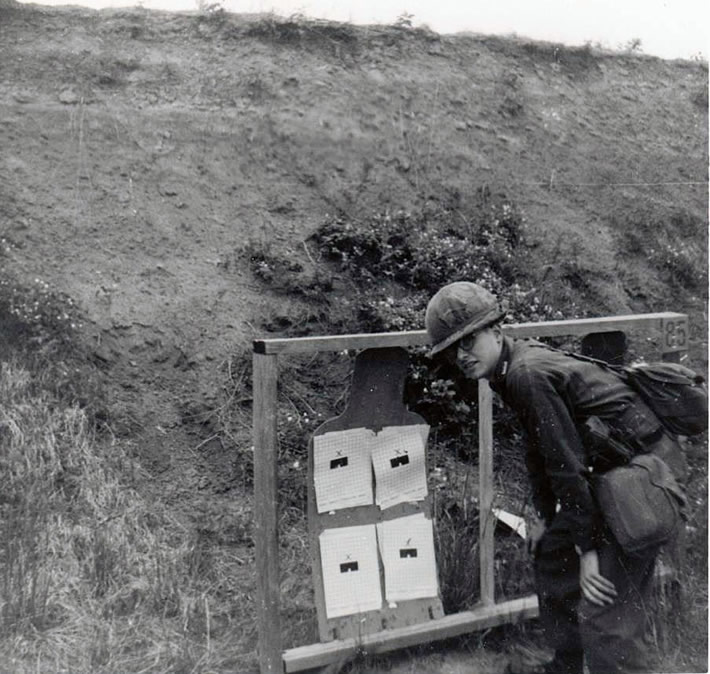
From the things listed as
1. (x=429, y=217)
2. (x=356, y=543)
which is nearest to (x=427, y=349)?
(x=429, y=217)

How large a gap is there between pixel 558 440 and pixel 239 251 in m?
4.50

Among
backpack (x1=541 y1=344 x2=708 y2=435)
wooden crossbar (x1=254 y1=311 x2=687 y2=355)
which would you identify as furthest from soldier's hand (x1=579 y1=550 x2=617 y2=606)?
wooden crossbar (x1=254 y1=311 x2=687 y2=355)

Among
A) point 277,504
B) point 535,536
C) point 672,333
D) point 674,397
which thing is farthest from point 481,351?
point 672,333

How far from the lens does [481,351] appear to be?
320 centimetres

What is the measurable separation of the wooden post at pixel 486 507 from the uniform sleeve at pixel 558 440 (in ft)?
2.98

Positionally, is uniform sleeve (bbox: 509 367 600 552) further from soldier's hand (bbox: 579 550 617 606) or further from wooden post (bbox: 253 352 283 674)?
wooden post (bbox: 253 352 283 674)

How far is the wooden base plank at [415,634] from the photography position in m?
3.44

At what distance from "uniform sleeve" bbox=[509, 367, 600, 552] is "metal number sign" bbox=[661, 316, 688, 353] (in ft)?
4.36

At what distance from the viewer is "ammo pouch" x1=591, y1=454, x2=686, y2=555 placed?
9.72ft

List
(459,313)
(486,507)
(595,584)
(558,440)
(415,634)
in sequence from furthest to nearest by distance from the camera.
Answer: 1. (486,507)
2. (415,634)
3. (459,313)
4. (595,584)
5. (558,440)

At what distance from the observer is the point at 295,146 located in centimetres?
805

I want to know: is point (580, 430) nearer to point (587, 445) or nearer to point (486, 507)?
point (587, 445)

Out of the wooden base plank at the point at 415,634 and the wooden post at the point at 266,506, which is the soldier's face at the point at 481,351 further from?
the wooden base plank at the point at 415,634

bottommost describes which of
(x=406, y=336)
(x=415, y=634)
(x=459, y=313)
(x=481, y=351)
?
(x=415, y=634)
